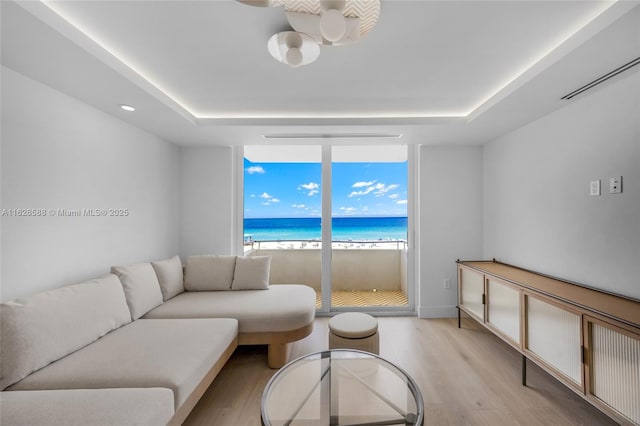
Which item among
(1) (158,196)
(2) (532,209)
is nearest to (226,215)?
(1) (158,196)

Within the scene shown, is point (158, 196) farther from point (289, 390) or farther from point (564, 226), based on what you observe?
point (564, 226)

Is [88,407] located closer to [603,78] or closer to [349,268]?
[349,268]

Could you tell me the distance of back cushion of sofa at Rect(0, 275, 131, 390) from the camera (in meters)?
1.37

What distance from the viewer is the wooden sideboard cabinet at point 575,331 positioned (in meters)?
1.38

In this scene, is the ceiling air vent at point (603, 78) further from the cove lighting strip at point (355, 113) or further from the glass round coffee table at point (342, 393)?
the glass round coffee table at point (342, 393)

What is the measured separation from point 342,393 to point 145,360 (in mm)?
1255

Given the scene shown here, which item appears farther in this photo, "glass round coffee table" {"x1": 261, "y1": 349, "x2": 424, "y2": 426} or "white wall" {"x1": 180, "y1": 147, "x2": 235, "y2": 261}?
"white wall" {"x1": 180, "y1": 147, "x2": 235, "y2": 261}

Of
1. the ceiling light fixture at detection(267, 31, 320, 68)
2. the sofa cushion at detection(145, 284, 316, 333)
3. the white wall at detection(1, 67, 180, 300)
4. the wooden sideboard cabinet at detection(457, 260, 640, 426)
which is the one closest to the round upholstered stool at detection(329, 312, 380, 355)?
the sofa cushion at detection(145, 284, 316, 333)

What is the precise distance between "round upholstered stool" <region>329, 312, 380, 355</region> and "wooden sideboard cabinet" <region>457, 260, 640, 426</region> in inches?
47.8

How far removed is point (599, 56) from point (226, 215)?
3737 millimetres

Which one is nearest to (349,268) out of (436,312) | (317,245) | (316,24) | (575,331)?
(317,245)

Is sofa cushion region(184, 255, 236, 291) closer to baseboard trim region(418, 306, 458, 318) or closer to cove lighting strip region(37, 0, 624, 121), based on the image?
cove lighting strip region(37, 0, 624, 121)

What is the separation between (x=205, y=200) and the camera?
3.59m

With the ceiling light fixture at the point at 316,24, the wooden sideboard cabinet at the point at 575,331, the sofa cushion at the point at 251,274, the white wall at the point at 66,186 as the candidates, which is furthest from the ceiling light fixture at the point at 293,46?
the wooden sideboard cabinet at the point at 575,331
